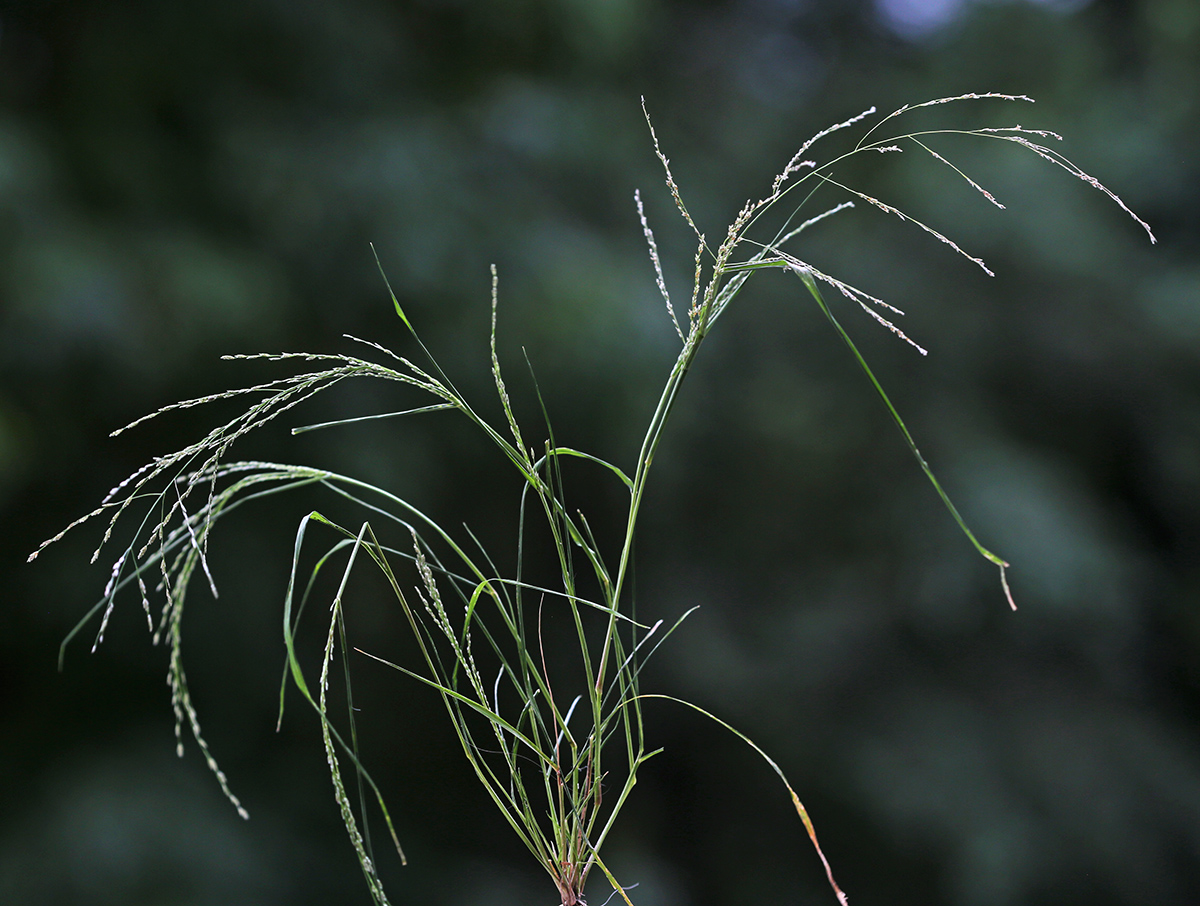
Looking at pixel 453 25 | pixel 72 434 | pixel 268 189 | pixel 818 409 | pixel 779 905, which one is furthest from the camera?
pixel 818 409

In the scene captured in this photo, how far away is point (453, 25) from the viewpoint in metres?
A: 2.26

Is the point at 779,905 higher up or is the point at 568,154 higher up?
the point at 568,154

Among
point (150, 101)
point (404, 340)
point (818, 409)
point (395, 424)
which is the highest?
point (150, 101)

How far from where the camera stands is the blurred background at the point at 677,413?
5.89ft

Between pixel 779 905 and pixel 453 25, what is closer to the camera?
pixel 453 25

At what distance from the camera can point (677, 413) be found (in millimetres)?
2551

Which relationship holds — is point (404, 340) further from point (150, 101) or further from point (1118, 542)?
point (1118, 542)

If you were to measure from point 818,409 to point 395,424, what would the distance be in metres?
1.38

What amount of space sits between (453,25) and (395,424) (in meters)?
0.98

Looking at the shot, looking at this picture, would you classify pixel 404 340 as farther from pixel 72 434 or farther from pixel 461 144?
pixel 72 434

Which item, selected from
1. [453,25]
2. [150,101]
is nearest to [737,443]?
[453,25]

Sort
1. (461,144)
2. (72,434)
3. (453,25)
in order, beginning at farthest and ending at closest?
(453,25) → (461,144) → (72,434)

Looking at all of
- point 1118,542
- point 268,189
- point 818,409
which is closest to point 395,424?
point 268,189

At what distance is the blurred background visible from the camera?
180 cm
